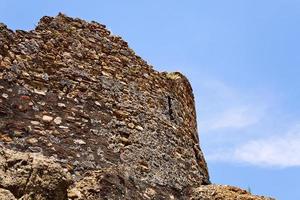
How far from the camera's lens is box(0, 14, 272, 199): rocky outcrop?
6.68 m

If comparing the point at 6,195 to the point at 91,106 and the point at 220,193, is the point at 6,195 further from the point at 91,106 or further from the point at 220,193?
the point at 220,193

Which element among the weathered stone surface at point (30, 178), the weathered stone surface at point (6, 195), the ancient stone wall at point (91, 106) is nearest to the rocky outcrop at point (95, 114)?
the ancient stone wall at point (91, 106)

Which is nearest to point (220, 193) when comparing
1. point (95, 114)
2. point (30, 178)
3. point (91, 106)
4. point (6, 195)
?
point (95, 114)

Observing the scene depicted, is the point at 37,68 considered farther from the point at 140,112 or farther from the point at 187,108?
the point at 187,108

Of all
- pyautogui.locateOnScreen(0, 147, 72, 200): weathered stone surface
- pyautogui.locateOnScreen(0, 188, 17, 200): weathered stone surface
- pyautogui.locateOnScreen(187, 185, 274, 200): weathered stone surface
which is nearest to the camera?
pyautogui.locateOnScreen(0, 188, 17, 200): weathered stone surface

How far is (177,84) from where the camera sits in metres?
9.53

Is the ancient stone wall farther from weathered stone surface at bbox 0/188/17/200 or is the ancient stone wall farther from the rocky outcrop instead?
weathered stone surface at bbox 0/188/17/200

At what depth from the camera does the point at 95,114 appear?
7.55 m

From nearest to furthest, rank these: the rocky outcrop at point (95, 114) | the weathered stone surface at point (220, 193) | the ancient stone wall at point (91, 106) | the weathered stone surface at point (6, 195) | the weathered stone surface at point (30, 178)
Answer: the weathered stone surface at point (6, 195) → the weathered stone surface at point (30, 178) → the rocky outcrop at point (95, 114) → the ancient stone wall at point (91, 106) → the weathered stone surface at point (220, 193)

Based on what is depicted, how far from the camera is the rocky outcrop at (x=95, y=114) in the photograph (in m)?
6.68

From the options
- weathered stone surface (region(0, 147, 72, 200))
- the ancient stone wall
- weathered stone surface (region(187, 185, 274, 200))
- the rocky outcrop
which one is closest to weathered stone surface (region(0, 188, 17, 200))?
weathered stone surface (region(0, 147, 72, 200))

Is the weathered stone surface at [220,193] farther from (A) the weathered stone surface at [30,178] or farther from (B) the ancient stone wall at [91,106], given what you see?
(A) the weathered stone surface at [30,178]

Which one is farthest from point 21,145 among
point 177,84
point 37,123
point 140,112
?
point 177,84

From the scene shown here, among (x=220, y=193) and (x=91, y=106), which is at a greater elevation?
(x=91, y=106)
